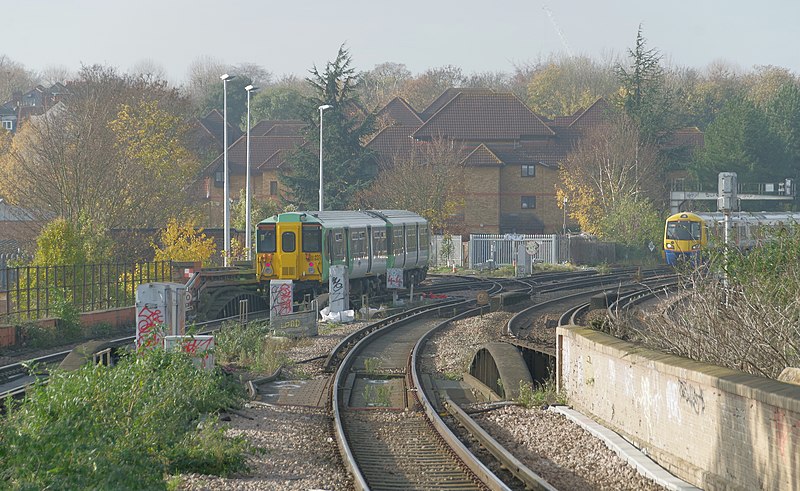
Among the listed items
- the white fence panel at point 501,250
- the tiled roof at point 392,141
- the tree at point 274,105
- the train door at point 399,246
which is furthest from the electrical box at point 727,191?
the tree at point 274,105

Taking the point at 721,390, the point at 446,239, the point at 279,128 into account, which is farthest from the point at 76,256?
the point at 279,128

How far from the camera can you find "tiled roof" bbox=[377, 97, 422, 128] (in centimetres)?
9039

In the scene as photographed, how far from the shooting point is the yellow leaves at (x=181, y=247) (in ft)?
132

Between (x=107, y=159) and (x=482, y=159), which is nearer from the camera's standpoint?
(x=107, y=159)

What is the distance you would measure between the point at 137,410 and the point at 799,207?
72.1 metres

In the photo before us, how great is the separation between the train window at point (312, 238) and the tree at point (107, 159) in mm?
7522

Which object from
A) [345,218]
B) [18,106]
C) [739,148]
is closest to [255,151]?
[739,148]

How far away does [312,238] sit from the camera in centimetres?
3400

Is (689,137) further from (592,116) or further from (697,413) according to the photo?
(697,413)

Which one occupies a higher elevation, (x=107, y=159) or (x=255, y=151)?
(x=255, y=151)

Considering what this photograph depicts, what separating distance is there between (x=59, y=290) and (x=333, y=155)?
1585 inches

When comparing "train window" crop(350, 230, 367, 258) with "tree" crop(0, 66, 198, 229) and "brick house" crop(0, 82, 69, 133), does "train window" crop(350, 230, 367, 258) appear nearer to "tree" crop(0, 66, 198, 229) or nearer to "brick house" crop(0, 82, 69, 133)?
"tree" crop(0, 66, 198, 229)

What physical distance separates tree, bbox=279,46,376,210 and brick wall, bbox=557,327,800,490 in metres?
51.4

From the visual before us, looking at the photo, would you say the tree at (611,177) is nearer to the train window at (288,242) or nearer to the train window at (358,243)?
the train window at (358,243)
